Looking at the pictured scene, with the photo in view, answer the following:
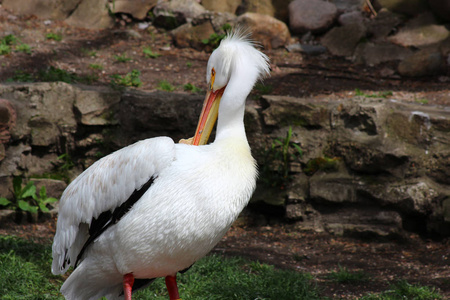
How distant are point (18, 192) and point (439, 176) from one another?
13.0ft

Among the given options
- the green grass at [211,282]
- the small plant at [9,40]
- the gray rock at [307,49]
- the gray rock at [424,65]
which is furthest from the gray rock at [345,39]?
the green grass at [211,282]

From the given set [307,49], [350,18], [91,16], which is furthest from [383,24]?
[91,16]

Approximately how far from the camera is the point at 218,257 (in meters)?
4.35

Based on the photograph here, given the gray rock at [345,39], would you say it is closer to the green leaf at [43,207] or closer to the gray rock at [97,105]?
the gray rock at [97,105]

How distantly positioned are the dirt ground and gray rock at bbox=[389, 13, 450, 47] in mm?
630

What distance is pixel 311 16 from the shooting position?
8406 millimetres

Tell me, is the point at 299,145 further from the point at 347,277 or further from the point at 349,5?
the point at 349,5

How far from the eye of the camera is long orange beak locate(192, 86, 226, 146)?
3410 mm

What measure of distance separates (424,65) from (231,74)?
479 centimetres

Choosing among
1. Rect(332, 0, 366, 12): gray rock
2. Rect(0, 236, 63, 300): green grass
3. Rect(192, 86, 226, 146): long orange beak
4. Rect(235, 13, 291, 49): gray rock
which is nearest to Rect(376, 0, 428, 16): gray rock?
Rect(332, 0, 366, 12): gray rock

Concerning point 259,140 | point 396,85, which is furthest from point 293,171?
point 396,85

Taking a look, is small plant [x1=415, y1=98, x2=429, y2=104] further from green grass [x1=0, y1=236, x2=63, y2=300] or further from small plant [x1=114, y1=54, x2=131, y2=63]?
green grass [x1=0, y1=236, x2=63, y2=300]

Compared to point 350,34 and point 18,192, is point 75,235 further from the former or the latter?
point 350,34

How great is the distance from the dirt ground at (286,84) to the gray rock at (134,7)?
0.19m
